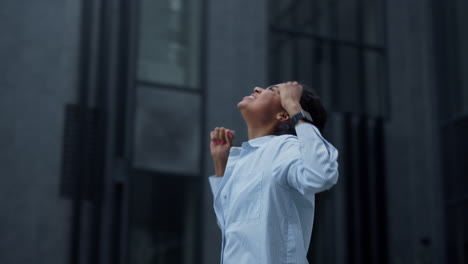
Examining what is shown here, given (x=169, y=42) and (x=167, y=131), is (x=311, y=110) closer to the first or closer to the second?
(x=167, y=131)

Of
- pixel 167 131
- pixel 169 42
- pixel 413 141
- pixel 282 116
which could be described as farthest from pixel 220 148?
pixel 413 141

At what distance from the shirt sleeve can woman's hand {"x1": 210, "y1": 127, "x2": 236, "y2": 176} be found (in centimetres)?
53

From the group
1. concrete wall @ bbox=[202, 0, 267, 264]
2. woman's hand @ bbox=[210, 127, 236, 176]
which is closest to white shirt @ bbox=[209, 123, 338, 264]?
woman's hand @ bbox=[210, 127, 236, 176]

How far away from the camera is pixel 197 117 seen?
13.2 meters

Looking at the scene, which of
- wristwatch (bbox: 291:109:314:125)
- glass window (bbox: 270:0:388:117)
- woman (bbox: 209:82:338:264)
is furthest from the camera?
glass window (bbox: 270:0:388:117)

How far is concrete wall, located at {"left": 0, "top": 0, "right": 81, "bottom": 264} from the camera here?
11.6 metres

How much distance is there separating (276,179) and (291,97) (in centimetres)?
33

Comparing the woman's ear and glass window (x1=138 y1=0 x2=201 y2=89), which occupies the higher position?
glass window (x1=138 y1=0 x2=201 y2=89)

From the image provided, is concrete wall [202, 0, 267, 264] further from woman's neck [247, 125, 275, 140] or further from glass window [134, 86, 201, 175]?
woman's neck [247, 125, 275, 140]

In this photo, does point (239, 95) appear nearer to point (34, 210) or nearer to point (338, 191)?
point (338, 191)

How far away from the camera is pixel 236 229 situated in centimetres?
315

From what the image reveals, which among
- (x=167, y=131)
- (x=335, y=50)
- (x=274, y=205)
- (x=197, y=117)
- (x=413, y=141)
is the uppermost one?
(x=335, y=50)

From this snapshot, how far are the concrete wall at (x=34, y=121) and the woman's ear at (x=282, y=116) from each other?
29.2 ft

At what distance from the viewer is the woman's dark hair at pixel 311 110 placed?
133 inches
